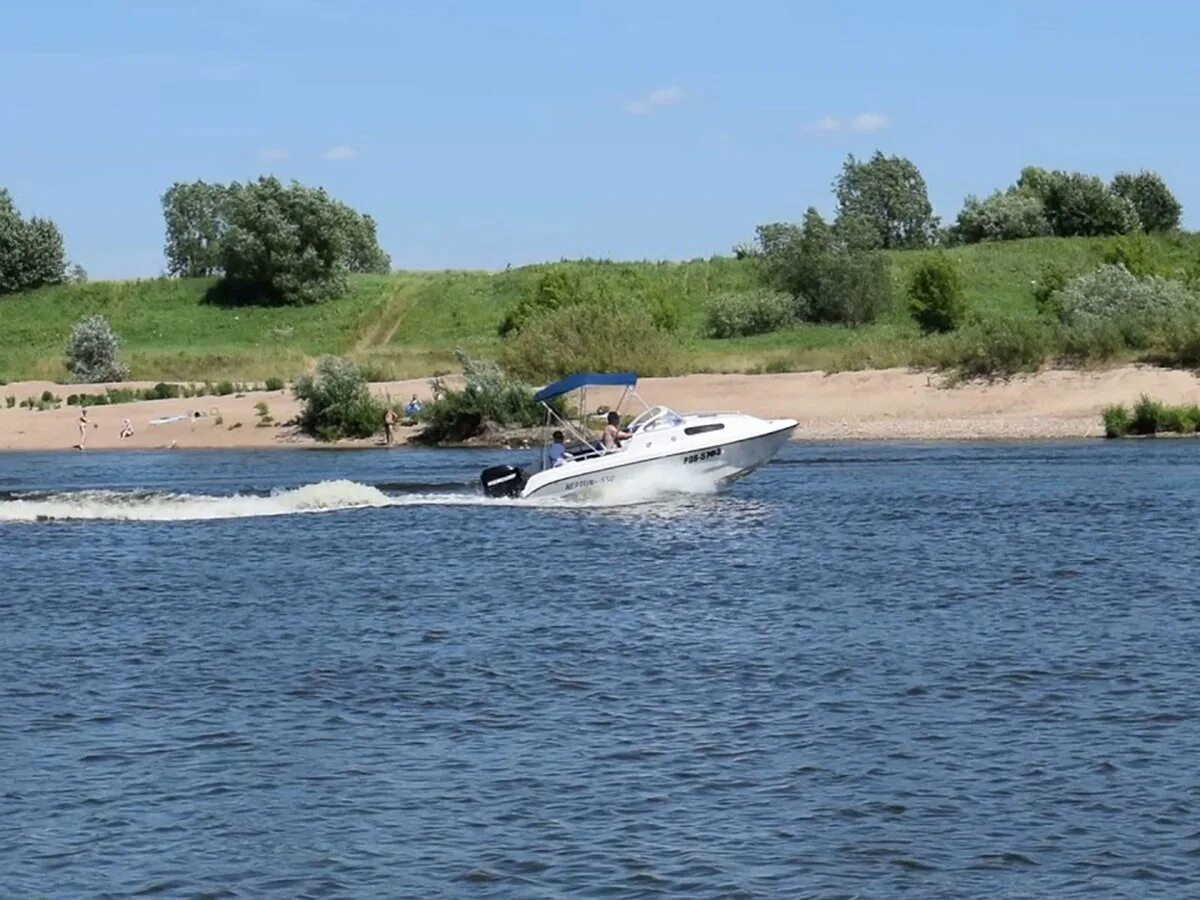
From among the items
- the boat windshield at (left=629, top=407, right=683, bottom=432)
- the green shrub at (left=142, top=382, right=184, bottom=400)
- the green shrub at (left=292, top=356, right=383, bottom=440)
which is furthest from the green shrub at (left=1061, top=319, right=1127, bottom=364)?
the green shrub at (left=142, top=382, right=184, bottom=400)

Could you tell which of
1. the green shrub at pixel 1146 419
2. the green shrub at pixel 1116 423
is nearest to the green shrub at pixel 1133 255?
the green shrub at pixel 1146 419

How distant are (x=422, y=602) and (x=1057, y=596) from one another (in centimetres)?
877

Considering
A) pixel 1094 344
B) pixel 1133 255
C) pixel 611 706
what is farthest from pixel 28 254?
pixel 611 706

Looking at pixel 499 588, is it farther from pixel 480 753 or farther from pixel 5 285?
pixel 5 285

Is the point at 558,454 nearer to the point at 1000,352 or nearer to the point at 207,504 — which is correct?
the point at 207,504

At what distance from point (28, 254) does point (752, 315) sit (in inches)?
2134

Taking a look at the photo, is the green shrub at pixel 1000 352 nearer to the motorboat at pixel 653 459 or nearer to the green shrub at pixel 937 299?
the green shrub at pixel 937 299

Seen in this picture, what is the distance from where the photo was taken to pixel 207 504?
42688 mm

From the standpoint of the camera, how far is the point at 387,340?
110 meters

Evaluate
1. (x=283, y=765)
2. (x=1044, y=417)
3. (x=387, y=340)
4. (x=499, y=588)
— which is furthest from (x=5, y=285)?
(x=283, y=765)

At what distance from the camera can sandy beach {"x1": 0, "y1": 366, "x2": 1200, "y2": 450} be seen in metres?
63.6

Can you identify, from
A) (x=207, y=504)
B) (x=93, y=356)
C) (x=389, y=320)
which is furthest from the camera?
(x=389, y=320)

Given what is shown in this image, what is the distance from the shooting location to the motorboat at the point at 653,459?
4044 cm

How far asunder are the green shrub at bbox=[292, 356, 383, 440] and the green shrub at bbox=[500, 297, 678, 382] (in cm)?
891
